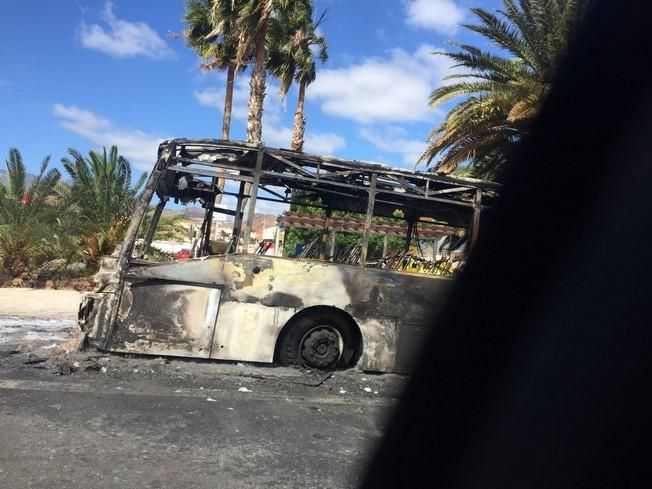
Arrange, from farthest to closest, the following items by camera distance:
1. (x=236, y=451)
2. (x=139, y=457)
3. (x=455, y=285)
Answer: (x=455, y=285), (x=236, y=451), (x=139, y=457)

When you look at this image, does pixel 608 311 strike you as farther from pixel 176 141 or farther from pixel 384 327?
pixel 176 141

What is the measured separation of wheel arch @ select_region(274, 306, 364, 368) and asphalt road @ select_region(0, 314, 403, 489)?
0.81 ft

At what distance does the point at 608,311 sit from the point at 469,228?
Answer: 143 inches

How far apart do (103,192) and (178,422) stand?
14.6 meters

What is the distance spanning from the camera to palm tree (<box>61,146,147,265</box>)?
55.8 ft

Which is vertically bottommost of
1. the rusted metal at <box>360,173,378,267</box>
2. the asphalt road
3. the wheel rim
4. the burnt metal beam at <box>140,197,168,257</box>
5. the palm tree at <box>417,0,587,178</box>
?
the asphalt road

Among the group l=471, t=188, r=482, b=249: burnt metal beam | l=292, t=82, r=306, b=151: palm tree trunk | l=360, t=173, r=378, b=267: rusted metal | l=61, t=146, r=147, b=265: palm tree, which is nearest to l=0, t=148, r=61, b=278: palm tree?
l=61, t=146, r=147, b=265: palm tree

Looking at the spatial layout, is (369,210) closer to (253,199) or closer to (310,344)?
(253,199)

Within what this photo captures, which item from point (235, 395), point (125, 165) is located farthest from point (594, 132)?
point (125, 165)

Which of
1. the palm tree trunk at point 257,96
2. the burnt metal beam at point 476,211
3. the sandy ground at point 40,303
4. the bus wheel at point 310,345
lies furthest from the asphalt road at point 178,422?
the palm tree trunk at point 257,96

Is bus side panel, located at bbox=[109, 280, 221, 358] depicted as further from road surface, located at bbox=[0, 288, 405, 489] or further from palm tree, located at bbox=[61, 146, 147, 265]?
palm tree, located at bbox=[61, 146, 147, 265]

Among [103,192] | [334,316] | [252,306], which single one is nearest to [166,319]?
[252,306]

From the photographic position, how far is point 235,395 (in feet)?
18.2

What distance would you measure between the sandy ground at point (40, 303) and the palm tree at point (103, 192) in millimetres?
2238
